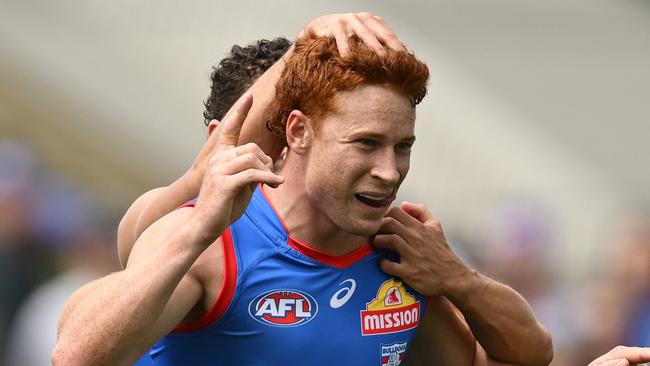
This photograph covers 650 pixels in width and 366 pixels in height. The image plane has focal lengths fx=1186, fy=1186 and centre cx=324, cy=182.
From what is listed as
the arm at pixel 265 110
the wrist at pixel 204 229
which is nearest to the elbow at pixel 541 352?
the arm at pixel 265 110

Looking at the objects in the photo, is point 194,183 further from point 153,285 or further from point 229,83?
point 229,83

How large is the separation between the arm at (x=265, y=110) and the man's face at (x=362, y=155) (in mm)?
154

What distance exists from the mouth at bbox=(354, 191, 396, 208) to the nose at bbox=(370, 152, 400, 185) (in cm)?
5

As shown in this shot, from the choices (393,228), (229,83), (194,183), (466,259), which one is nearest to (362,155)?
(393,228)

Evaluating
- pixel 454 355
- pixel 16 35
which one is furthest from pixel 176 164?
pixel 454 355

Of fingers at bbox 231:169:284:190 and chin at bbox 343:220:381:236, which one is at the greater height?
fingers at bbox 231:169:284:190

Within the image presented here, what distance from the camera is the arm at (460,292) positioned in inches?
135

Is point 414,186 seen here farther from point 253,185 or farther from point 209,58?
point 253,185

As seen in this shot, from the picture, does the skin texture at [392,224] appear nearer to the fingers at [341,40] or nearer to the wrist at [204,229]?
the fingers at [341,40]

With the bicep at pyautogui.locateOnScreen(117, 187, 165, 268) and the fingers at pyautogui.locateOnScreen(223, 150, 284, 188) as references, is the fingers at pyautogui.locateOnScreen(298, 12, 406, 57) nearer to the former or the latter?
the fingers at pyautogui.locateOnScreen(223, 150, 284, 188)

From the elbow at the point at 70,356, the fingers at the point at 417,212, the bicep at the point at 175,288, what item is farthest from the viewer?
the fingers at the point at 417,212

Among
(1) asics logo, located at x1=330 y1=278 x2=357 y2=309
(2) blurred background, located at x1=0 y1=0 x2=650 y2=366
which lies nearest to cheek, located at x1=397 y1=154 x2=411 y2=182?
(1) asics logo, located at x1=330 y1=278 x2=357 y2=309

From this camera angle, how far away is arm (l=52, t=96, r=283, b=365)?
9.08 feet

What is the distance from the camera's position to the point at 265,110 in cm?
334
